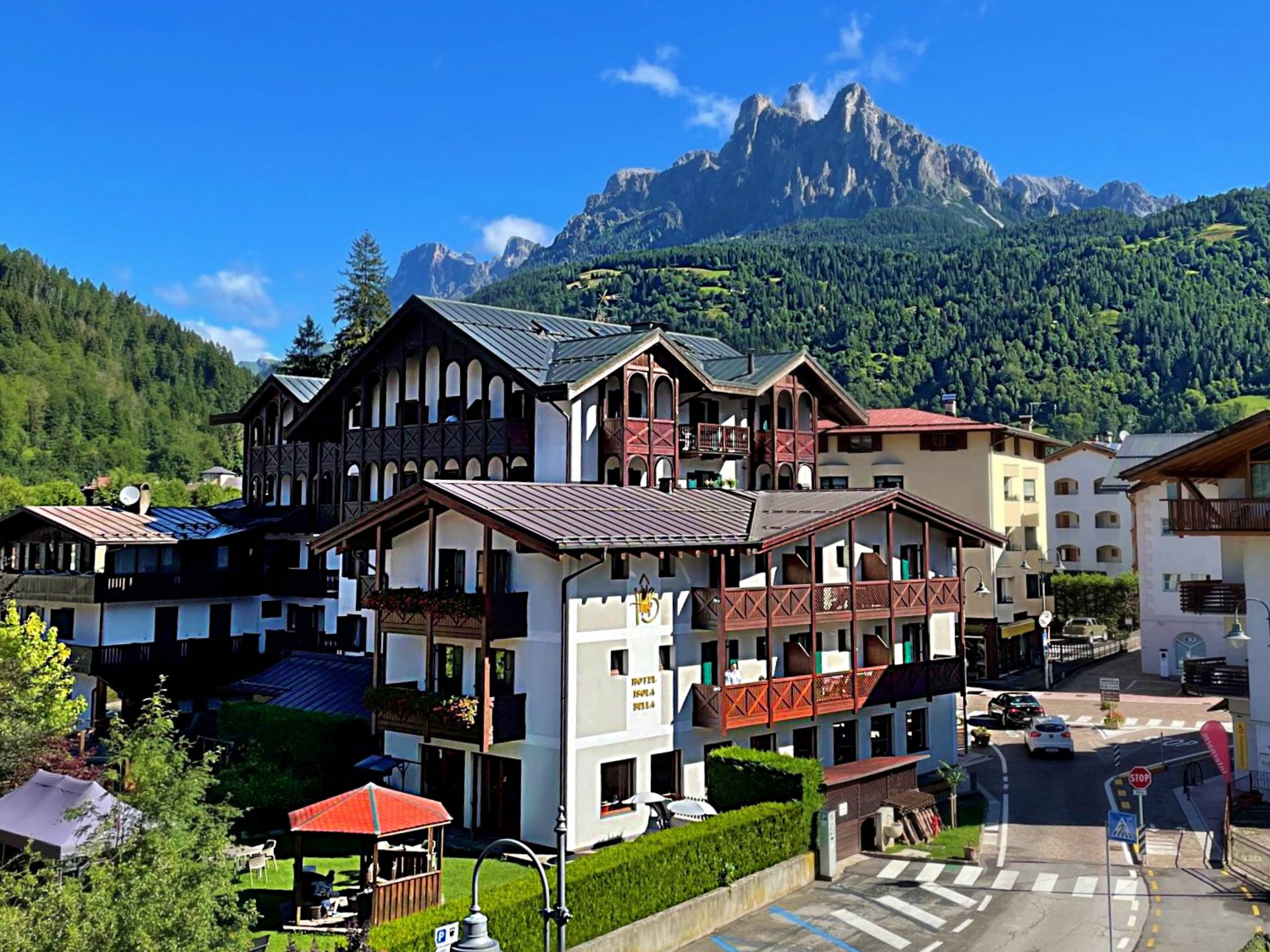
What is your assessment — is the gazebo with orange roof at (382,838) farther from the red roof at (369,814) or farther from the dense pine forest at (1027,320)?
the dense pine forest at (1027,320)

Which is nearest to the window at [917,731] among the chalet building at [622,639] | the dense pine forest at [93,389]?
the chalet building at [622,639]

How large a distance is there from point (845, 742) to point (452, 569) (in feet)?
49.5

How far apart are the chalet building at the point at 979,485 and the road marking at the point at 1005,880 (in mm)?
35702

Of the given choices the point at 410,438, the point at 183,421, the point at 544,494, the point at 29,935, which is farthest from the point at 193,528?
the point at 183,421

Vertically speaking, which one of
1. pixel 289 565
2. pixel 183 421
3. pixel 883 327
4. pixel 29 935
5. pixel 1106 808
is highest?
pixel 883 327

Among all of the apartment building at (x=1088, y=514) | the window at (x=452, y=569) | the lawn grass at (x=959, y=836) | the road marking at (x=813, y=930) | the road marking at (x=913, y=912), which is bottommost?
the road marking at (x=813, y=930)

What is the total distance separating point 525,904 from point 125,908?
300 inches

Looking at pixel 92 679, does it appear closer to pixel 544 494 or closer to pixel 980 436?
pixel 544 494

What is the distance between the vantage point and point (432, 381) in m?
45.0

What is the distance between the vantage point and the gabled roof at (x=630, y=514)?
2986 centimetres

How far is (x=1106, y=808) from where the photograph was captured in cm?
3491

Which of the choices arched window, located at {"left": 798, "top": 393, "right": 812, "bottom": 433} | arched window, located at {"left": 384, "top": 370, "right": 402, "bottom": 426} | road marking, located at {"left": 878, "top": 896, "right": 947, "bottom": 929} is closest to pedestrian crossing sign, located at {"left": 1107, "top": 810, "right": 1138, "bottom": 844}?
road marking, located at {"left": 878, "top": 896, "right": 947, "bottom": 929}

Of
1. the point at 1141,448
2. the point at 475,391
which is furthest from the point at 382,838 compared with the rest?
the point at 1141,448

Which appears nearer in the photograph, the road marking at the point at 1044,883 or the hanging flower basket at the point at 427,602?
the road marking at the point at 1044,883
